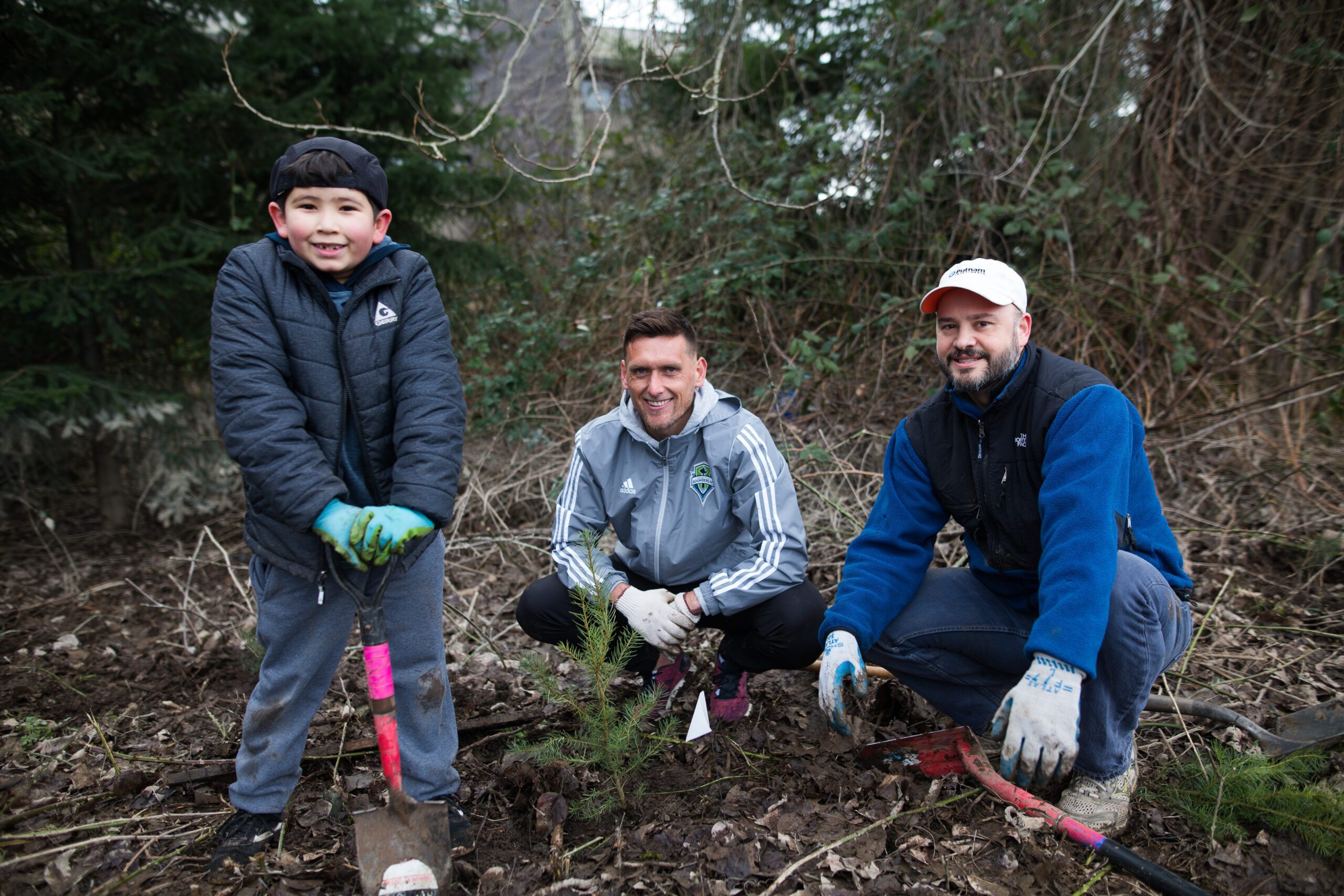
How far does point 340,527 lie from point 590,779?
1109 mm

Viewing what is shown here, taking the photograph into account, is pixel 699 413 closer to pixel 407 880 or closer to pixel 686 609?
pixel 686 609

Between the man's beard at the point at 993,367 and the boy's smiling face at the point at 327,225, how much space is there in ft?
5.67

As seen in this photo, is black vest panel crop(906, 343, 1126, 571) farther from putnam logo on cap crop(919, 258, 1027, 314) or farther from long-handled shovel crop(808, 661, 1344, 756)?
long-handled shovel crop(808, 661, 1344, 756)

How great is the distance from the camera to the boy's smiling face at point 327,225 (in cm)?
206

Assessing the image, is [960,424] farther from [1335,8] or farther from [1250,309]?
[1335,8]

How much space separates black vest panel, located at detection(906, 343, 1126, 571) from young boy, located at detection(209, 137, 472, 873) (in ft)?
4.85

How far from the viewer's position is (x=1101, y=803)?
2.14 metres

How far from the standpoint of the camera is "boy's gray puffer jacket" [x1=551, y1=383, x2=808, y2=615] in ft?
8.70

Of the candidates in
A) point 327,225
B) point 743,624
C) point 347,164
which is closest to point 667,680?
point 743,624

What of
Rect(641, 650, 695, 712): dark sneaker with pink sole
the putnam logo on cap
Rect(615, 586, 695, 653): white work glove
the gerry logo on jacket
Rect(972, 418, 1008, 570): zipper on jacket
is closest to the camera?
the putnam logo on cap

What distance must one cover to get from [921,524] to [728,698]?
930 mm

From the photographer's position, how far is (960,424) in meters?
2.45

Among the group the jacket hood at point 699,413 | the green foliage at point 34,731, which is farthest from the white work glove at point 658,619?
the green foliage at point 34,731

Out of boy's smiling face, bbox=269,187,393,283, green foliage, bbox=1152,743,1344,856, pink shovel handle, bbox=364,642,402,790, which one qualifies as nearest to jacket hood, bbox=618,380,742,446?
boy's smiling face, bbox=269,187,393,283
